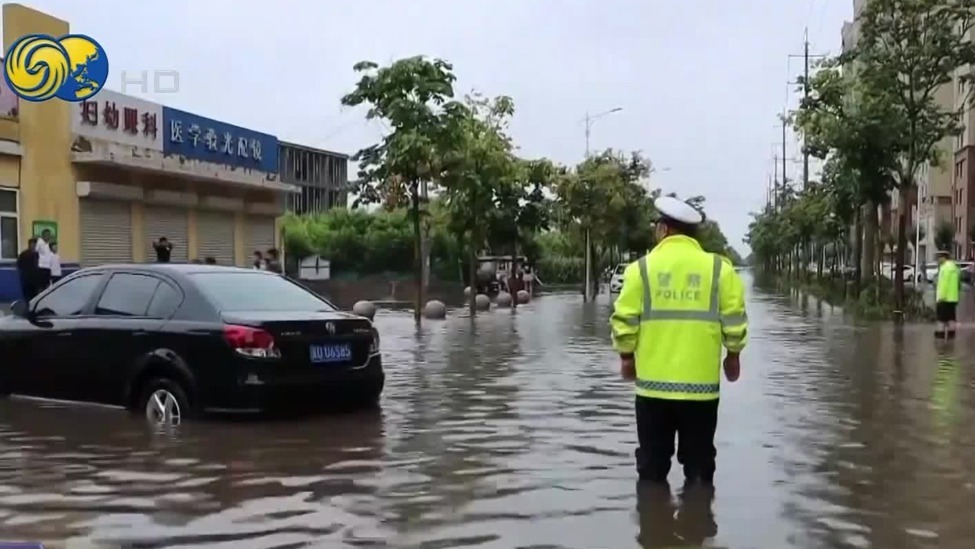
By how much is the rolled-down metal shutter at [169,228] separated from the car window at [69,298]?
1691cm

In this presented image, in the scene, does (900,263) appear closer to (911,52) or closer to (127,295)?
(911,52)

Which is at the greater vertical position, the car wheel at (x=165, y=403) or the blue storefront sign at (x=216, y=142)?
the blue storefront sign at (x=216, y=142)

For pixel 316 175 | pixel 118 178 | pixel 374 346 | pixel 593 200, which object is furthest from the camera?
pixel 316 175

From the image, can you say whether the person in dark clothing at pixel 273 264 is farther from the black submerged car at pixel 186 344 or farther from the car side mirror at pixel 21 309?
the black submerged car at pixel 186 344

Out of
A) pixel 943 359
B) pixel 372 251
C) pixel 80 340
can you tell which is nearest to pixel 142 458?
pixel 80 340

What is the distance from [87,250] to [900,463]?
69.2 ft

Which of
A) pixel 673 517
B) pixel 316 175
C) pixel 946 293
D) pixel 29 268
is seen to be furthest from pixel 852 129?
pixel 316 175

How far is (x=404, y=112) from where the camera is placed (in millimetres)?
23594

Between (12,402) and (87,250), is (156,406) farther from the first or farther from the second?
(87,250)

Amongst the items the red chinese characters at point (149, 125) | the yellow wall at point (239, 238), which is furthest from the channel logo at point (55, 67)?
the yellow wall at point (239, 238)

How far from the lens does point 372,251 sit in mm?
55312

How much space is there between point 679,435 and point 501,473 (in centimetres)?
151

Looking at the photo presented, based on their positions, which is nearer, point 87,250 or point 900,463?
point 900,463

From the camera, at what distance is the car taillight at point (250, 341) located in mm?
9125
